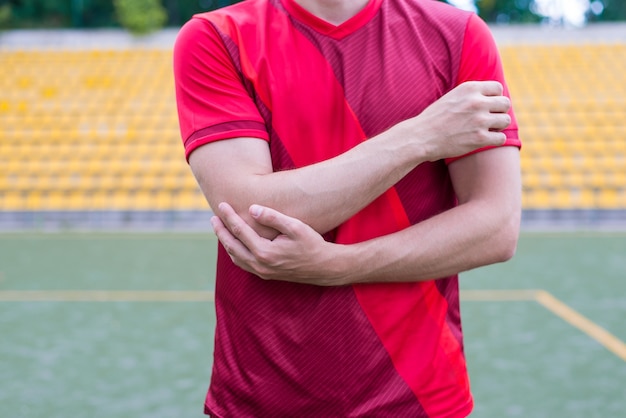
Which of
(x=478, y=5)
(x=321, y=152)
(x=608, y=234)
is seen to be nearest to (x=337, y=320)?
(x=321, y=152)

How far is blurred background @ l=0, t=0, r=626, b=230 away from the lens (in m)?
10.1

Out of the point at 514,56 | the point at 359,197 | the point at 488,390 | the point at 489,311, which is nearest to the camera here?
the point at 359,197

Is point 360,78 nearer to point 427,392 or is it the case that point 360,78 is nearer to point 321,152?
point 321,152

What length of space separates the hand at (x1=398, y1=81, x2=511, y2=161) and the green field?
8.66 ft

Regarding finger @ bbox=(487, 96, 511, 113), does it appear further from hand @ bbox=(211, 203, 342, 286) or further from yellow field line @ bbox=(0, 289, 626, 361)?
yellow field line @ bbox=(0, 289, 626, 361)

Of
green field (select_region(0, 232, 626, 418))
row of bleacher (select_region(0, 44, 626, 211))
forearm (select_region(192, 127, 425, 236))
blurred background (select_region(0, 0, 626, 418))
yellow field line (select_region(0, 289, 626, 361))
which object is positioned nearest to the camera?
forearm (select_region(192, 127, 425, 236))

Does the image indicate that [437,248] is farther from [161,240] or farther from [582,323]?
[161,240]

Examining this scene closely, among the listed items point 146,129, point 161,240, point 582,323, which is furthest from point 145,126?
point 582,323

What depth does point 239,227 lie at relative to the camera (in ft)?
3.67

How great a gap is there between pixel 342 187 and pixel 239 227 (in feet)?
0.53

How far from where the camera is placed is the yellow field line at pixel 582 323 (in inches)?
176

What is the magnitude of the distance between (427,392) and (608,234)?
Result: 8.64 metres

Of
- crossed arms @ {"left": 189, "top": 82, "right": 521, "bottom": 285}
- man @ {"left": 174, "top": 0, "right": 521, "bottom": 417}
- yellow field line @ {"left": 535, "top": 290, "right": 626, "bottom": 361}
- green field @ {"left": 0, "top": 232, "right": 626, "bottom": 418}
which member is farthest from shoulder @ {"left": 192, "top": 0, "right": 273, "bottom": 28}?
yellow field line @ {"left": 535, "top": 290, "right": 626, "bottom": 361}

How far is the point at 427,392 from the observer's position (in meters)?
1.15
